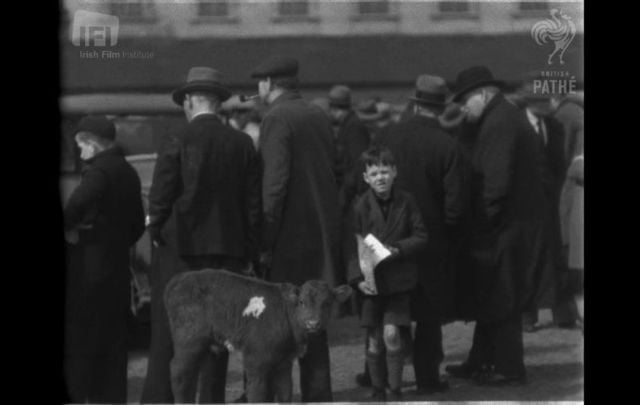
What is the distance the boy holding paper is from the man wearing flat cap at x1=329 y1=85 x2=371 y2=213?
0.15 m

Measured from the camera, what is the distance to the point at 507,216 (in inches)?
501

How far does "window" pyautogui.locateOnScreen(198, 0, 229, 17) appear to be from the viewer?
12.4m

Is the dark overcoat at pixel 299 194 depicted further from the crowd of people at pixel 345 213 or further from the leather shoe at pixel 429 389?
the leather shoe at pixel 429 389

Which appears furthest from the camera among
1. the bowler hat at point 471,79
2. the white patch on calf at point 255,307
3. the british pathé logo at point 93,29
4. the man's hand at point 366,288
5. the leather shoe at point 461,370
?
the leather shoe at point 461,370

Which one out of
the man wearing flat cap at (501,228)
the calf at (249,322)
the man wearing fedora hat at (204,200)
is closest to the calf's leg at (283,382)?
the calf at (249,322)

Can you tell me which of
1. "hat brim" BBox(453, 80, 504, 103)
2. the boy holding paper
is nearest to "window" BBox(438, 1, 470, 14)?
"hat brim" BBox(453, 80, 504, 103)

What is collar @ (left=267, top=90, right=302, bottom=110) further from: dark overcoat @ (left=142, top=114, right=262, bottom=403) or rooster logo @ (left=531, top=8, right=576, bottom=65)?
rooster logo @ (left=531, top=8, right=576, bottom=65)

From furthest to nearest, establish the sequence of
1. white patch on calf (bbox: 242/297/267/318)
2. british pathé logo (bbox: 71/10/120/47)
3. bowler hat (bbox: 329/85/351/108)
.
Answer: bowler hat (bbox: 329/85/351/108) → british pathé logo (bbox: 71/10/120/47) → white patch on calf (bbox: 242/297/267/318)

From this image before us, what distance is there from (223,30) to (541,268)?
2.42 m

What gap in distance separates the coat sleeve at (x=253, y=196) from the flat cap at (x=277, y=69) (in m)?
0.46

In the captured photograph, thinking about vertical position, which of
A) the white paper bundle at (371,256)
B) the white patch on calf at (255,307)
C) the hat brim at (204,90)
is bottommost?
the white patch on calf at (255,307)

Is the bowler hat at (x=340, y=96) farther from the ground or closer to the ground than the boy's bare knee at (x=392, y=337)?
farther from the ground

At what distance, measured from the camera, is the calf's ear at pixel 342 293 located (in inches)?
484

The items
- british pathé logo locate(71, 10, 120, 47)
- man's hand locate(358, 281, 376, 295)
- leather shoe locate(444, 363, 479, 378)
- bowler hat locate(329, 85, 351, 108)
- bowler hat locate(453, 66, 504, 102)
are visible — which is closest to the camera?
man's hand locate(358, 281, 376, 295)
